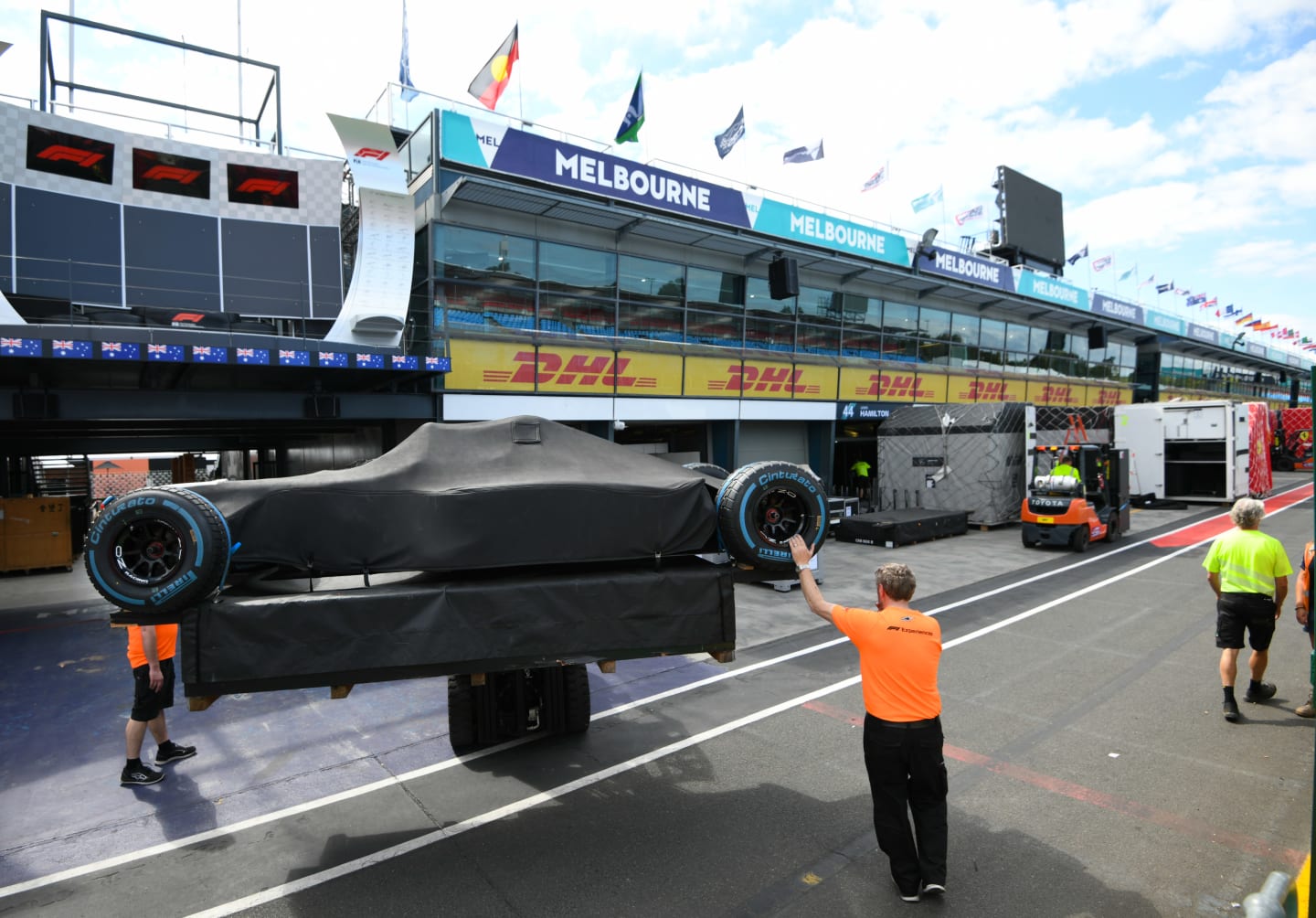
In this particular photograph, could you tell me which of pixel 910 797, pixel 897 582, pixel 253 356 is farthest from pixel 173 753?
pixel 253 356

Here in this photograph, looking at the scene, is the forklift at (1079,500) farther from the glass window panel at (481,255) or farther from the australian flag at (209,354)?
the australian flag at (209,354)

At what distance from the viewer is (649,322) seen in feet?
62.5

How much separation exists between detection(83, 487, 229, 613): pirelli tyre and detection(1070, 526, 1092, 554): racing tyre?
17.4 meters

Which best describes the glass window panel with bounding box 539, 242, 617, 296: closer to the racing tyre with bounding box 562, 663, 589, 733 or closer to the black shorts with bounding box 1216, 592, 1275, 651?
the racing tyre with bounding box 562, 663, 589, 733

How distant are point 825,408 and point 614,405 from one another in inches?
334

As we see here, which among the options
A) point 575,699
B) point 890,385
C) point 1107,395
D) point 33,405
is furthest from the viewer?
point 1107,395

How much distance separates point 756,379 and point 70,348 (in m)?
16.2

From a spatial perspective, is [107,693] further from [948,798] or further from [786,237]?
[786,237]

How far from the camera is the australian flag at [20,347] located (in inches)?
364

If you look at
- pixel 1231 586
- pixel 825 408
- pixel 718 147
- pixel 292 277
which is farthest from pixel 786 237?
pixel 1231 586

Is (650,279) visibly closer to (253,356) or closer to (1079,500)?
(253,356)

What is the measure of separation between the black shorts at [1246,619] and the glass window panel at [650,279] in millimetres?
14810

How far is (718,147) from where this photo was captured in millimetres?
19719

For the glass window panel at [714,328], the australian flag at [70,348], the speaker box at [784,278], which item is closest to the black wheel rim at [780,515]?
the australian flag at [70,348]
